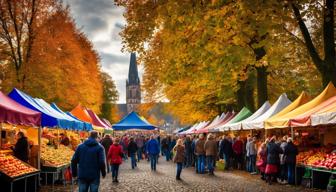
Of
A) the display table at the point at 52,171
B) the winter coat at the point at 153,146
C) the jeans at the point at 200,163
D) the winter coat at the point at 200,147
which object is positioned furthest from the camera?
the winter coat at the point at 153,146

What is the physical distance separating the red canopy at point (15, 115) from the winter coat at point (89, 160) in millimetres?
2672

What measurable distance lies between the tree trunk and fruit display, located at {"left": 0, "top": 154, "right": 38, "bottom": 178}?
15.7 m

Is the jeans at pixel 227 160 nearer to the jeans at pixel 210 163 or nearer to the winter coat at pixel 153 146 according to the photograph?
the jeans at pixel 210 163

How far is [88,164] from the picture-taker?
10945 mm

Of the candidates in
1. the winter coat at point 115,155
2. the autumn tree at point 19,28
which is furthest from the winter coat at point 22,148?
the autumn tree at point 19,28

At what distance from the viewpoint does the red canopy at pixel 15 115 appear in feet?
41.8

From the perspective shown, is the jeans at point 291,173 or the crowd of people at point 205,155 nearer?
the crowd of people at point 205,155

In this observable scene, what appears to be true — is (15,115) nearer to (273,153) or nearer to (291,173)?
(273,153)

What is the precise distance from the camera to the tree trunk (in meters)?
28.1

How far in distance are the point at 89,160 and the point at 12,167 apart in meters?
3.98

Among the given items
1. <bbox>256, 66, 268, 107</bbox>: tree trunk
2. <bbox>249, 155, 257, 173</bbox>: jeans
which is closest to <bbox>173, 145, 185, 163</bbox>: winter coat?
<bbox>249, 155, 257, 173</bbox>: jeans

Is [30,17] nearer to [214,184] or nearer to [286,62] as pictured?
[286,62]

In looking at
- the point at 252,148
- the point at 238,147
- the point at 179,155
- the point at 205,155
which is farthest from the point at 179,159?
the point at 238,147

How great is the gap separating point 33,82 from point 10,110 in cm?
2458
